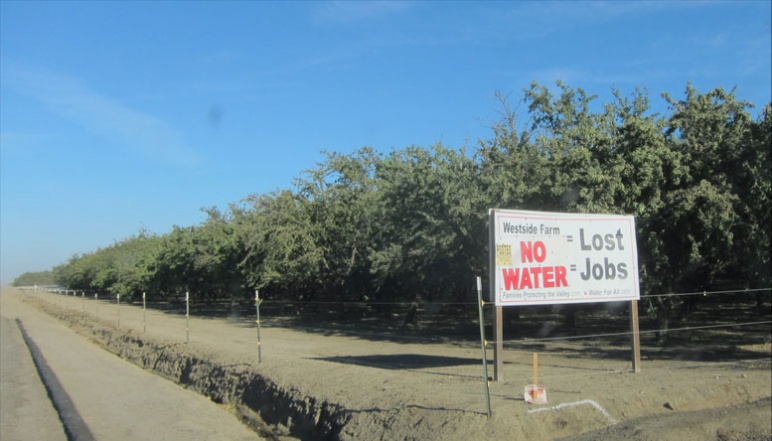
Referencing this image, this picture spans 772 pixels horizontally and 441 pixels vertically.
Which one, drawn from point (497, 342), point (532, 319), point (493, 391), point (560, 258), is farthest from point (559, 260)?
point (532, 319)

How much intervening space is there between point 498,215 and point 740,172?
9.89 metres

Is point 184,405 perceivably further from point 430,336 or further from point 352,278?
point 352,278

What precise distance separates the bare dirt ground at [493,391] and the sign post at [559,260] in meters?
1.44

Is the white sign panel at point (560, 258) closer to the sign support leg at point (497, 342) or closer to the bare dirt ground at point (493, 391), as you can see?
the sign support leg at point (497, 342)

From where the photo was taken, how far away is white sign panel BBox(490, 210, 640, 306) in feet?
34.2

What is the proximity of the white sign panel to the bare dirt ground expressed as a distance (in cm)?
150

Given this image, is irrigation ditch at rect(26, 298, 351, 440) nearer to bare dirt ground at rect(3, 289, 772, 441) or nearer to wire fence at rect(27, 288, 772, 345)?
bare dirt ground at rect(3, 289, 772, 441)

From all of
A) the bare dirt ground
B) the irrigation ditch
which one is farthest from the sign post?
the irrigation ditch

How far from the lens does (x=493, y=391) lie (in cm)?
949

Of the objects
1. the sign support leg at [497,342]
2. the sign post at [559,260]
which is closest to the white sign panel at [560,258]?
the sign post at [559,260]

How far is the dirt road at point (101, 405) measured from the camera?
991cm

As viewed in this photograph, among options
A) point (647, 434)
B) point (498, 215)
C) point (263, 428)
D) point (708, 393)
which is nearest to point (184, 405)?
point (263, 428)

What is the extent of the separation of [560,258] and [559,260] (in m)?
0.05

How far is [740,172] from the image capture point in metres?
16.6
